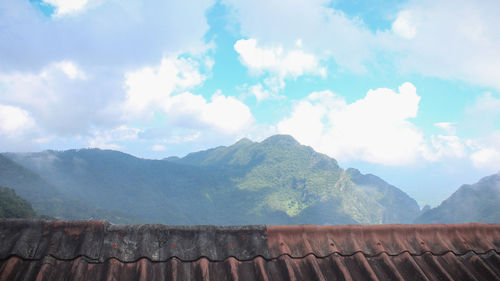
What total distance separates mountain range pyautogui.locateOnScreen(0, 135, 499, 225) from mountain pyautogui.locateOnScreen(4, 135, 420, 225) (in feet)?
1.53

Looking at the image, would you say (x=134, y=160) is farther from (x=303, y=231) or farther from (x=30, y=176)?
(x=303, y=231)

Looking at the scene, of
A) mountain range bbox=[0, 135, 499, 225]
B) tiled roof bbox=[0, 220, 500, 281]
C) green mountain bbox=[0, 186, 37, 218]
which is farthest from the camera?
mountain range bbox=[0, 135, 499, 225]

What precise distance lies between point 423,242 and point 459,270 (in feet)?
1.47

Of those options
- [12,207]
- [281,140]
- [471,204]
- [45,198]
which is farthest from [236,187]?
[12,207]

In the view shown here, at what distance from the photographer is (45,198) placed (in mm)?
106625

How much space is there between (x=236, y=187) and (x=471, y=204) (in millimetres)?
98880

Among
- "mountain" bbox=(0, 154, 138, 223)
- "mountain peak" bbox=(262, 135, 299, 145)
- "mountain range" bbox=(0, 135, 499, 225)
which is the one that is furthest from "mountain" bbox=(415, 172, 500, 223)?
"mountain" bbox=(0, 154, 138, 223)

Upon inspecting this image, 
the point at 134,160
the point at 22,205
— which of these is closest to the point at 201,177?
the point at 134,160

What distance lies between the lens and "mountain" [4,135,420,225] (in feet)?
448

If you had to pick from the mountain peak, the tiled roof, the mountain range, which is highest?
the mountain peak

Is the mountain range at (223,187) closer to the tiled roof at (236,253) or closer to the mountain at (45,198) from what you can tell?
the mountain at (45,198)

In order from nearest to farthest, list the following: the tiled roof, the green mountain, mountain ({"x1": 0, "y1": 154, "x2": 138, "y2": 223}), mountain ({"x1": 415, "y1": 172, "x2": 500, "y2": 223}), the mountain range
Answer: the tiled roof < the green mountain < mountain ({"x1": 0, "y1": 154, "x2": 138, "y2": 223}) < mountain ({"x1": 415, "y1": 172, "x2": 500, "y2": 223}) < the mountain range

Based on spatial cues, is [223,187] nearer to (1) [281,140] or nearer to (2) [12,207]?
(1) [281,140]

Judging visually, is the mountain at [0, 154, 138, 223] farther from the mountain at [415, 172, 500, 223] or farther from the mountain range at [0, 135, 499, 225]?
the mountain at [415, 172, 500, 223]
